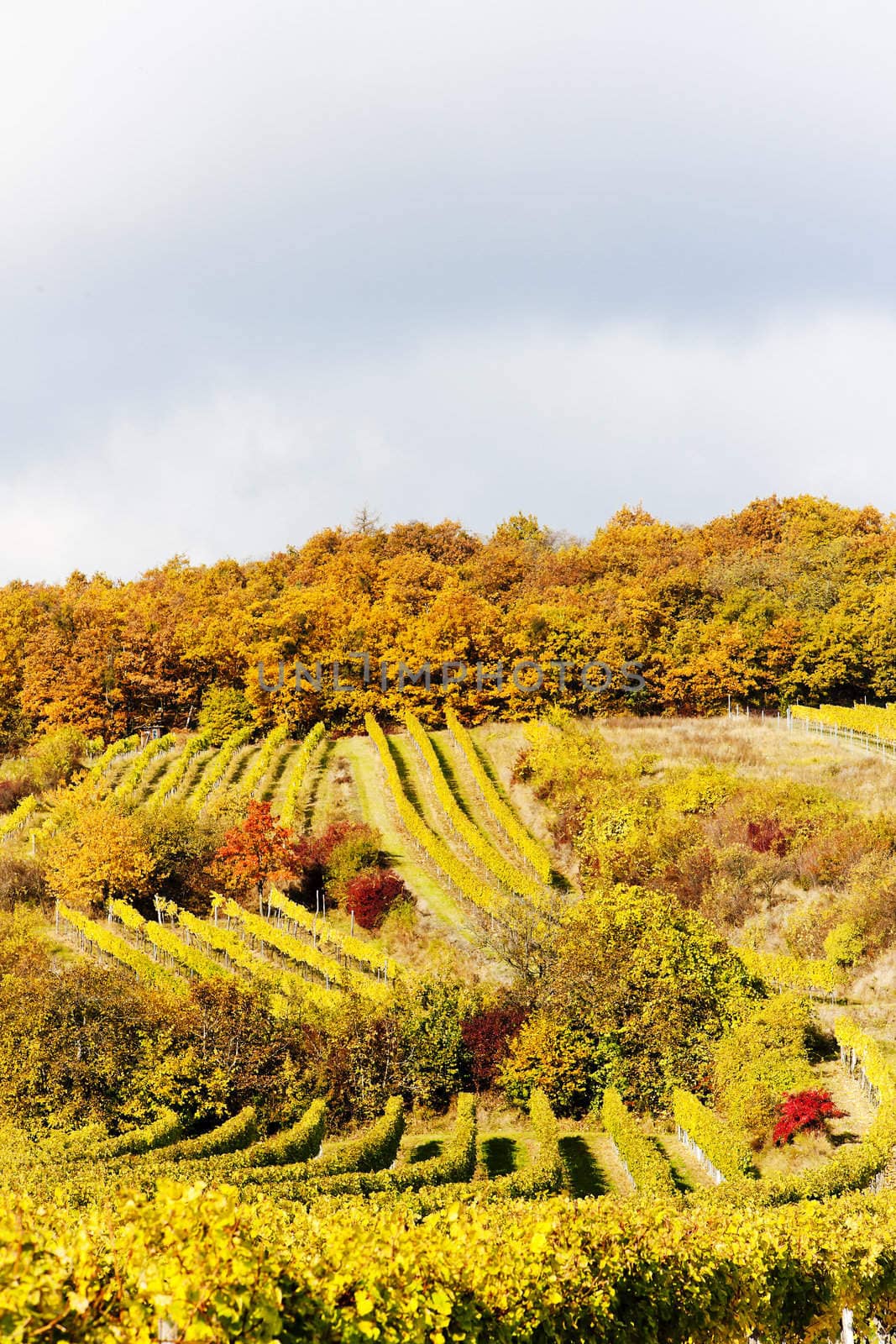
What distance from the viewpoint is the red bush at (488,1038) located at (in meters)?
27.7

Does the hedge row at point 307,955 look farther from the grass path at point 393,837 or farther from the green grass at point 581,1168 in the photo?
the green grass at point 581,1168

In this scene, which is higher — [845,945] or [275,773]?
[275,773]

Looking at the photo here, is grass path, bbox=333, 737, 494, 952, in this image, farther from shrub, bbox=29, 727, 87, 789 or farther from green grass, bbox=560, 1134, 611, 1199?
shrub, bbox=29, 727, 87, 789

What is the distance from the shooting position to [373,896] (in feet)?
124

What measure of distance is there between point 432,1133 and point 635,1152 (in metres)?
6.55

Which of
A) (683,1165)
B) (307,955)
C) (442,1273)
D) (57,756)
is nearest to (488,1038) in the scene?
(683,1165)

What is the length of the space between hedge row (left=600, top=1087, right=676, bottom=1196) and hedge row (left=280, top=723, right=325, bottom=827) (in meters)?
20.2

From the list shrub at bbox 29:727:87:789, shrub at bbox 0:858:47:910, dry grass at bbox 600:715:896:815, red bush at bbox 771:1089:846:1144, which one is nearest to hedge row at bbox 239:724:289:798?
shrub at bbox 29:727:87:789

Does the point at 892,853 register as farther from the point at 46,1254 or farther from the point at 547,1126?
the point at 46,1254

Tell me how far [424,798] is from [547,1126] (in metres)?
25.0

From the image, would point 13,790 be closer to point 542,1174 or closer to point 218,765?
point 218,765

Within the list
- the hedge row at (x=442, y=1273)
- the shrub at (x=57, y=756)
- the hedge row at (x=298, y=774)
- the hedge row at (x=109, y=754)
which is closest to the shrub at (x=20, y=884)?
the hedge row at (x=109, y=754)

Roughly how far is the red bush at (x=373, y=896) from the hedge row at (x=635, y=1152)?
43.6 ft

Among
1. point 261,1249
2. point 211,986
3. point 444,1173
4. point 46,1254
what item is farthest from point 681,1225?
point 211,986
